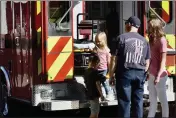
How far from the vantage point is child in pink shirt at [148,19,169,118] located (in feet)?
21.7

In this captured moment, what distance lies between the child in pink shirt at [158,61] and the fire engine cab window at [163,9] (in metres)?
1.51

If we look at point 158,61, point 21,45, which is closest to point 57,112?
point 21,45

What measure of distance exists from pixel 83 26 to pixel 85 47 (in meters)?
1.27

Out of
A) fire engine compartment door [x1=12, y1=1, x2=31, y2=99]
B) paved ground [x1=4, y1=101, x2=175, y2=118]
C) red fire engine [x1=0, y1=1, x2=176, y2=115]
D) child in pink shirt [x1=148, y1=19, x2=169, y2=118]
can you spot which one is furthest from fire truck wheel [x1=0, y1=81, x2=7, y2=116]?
child in pink shirt [x1=148, y1=19, x2=169, y2=118]

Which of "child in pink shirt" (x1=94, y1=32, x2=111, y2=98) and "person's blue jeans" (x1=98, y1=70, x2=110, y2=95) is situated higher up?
"child in pink shirt" (x1=94, y1=32, x2=111, y2=98)

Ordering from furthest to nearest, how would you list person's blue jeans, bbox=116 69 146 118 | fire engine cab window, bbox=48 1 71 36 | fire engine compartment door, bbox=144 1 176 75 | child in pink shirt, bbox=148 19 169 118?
fire engine compartment door, bbox=144 1 176 75 < fire engine cab window, bbox=48 1 71 36 < child in pink shirt, bbox=148 19 169 118 < person's blue jeans, bbox=116 69 146 118

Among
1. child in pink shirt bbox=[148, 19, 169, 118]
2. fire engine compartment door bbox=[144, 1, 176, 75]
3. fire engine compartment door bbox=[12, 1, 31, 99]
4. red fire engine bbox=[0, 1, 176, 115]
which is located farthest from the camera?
fire engine compartment door bbox=[144, 1, 176, 75]

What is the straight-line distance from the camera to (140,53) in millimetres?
6430

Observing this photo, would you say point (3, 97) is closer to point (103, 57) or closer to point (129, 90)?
point (103, 57)

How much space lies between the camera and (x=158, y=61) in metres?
6.70

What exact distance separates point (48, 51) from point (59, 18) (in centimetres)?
63

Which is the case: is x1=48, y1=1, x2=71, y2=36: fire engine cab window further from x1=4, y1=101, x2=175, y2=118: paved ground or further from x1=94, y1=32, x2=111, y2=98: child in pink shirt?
x1=4, y1=101, x2=175, y2=118: paved ground

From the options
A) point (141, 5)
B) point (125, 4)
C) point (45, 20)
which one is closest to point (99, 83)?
point (45, 20)

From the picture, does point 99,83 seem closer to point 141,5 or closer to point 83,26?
point 141,5
